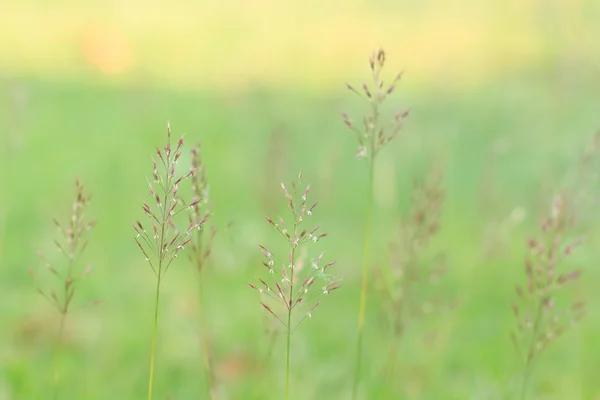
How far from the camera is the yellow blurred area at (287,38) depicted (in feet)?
28.3

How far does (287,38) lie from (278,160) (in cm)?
606

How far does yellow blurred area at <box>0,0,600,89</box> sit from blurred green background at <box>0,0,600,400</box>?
0.12 ft

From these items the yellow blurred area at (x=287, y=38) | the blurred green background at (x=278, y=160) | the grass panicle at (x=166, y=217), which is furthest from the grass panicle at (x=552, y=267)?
the yellow blurred area at (x=287, y=38)

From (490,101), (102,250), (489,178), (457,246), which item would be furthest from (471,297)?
(490,101)

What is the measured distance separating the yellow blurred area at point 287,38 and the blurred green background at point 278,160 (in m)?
0.04

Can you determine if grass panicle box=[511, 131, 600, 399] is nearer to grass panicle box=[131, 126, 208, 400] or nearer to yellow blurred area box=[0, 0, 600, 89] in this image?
grass panicle box=[131, 126, 208, 400]

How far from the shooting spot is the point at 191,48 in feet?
30.6

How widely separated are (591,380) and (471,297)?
0.96 m

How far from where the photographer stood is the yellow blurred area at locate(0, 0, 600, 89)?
8.64m

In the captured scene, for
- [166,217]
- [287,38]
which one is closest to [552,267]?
[166,217]

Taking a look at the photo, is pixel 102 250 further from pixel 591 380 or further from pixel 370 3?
pixel 370 3

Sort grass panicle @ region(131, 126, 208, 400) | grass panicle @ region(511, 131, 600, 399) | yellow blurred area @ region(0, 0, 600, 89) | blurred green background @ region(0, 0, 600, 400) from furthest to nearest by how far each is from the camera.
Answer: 1. yellow blurred area @ region(0, 0, 600, 89)
2. blurred green background @ region(0, 0, 600, 400)
3. grass panicle @ region(511, 131, 600, 399)
4. grass panicle @ region(131, 126, 208, 400)

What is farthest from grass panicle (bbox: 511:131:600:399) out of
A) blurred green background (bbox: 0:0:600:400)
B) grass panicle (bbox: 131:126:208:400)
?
grass panicle (bbox: 131:126:208:400)

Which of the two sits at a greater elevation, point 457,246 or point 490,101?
point 490,101
